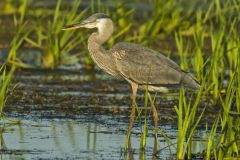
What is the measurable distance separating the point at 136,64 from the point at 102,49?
0.41 m

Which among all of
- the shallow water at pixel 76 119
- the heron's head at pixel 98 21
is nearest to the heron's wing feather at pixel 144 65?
the heron's head at pixel 98 21

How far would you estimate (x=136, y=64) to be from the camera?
8.94 metres

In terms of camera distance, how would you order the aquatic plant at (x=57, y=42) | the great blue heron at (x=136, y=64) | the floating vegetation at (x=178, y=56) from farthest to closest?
the aquatic plant at (x=57, y=42)
the great blue heron at (x=136, y=64)
the floating vegetation at (x=178, y=56)

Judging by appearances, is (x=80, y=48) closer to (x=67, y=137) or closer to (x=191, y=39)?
(x=191, y=39)

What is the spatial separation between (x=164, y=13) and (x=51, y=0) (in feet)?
15.3

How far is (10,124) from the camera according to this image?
852 cm

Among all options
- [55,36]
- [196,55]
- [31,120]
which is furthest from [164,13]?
[31,120]

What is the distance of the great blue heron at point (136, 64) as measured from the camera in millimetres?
8836

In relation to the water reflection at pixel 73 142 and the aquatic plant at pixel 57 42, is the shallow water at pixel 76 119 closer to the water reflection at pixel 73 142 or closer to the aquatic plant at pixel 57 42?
the water reflection at pixel 73 142

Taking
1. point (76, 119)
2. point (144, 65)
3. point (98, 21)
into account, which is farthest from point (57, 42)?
point (144, 65)

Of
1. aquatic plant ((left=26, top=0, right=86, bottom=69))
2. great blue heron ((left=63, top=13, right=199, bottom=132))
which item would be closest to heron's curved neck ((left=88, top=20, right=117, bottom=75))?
great blue heron ((left=63, top=13, right=199, bottom=132))

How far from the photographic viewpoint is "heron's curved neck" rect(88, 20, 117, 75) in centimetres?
900

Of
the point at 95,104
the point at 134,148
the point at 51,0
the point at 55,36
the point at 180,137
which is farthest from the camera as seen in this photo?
the point at 51,0

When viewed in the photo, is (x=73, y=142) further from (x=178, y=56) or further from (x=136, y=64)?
(x=178, y=56)
